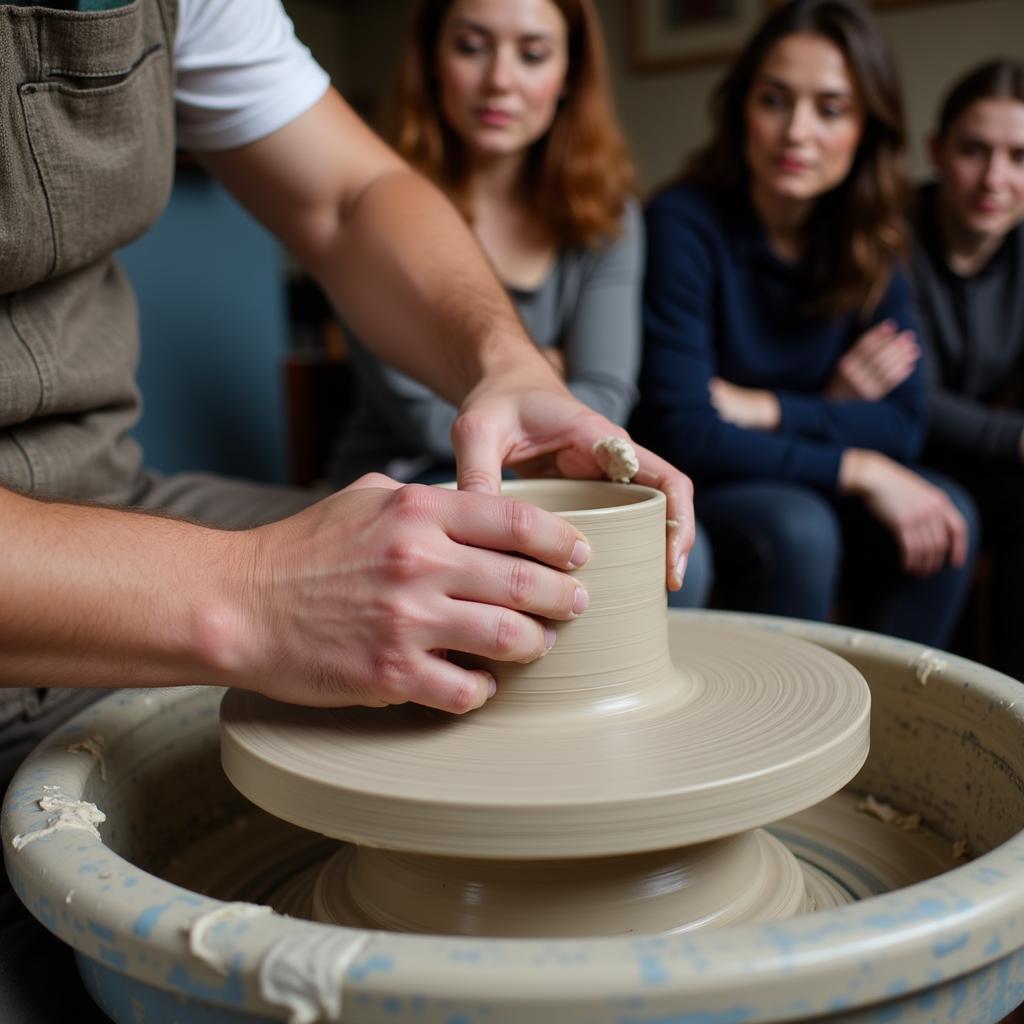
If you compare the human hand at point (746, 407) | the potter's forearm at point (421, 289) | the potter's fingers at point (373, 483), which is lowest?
the human hand at point (746, 407)

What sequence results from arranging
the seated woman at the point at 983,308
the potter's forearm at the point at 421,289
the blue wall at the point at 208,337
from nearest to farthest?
1. the potter's forearm at the point at 421,289
2. the blue wall at the point at 208,337
3. the seated woman at the point at 983,308

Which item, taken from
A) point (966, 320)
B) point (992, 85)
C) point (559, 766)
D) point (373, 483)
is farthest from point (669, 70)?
point (559, 766)

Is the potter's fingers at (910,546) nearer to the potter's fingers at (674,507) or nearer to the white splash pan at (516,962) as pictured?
the potter's fingers at (674,507)

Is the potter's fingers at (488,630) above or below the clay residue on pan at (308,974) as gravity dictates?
above

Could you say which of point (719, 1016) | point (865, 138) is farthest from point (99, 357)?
point (865, 138)

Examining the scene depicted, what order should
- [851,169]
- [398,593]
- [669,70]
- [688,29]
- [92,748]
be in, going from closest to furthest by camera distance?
[398,593]
[92,748]
[851,169]
[688,29]
[669,70]

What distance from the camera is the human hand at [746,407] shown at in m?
1.98

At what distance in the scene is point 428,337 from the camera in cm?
101

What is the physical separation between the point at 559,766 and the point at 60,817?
0.87ft

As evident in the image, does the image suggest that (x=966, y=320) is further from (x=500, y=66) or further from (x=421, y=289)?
(x=421, y=289)

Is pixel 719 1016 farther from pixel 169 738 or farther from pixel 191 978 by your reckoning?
pixel 169 738

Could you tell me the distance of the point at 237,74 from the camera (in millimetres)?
990

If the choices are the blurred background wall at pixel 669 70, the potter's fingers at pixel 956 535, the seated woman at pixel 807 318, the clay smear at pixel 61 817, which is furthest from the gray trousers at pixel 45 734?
the blurred background wall at pixel 669 70

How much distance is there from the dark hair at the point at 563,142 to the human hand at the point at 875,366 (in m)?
0.52
